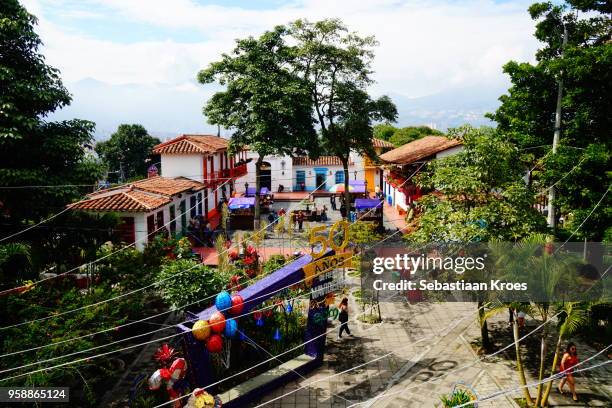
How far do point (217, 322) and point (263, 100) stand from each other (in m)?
17.7

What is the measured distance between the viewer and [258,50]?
2742cm

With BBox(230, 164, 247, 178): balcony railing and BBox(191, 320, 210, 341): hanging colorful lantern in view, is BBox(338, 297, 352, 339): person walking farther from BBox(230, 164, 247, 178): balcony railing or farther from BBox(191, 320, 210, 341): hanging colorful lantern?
BBox(230, 164, 247, 178): balcony railing

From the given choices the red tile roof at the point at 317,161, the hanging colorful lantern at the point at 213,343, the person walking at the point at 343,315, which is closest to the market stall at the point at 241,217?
the person walking at the point at 343,315

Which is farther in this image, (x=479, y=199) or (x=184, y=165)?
(x=184, y=165)

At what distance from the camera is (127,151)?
45.2 m

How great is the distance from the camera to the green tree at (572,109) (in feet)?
43.9

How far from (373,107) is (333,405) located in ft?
60.9

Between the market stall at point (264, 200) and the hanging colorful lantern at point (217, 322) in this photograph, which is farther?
the market stall at point (264, 200)

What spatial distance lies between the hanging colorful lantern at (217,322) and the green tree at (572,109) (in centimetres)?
1028

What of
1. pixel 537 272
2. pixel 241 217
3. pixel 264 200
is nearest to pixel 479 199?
pixel 537 272

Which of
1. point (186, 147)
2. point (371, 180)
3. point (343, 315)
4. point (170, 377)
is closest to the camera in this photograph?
point (170, 377)

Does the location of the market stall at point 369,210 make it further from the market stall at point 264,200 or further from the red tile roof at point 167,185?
the red tile roof at point 167,185

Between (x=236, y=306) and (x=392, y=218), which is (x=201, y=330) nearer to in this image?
(x=236, y=306)

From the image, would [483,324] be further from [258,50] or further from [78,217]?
[258,50]
